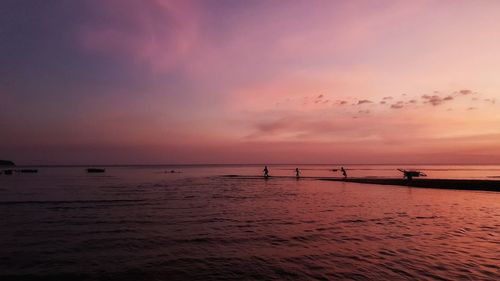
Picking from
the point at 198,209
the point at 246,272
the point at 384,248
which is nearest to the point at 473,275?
the point at 384,248

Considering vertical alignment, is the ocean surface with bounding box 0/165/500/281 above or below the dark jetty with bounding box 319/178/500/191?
below

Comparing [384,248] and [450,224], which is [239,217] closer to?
[384,248]

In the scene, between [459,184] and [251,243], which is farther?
[459,184]

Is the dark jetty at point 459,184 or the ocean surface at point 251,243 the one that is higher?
the dark jetty at point 459,184

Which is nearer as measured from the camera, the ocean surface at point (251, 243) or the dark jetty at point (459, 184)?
the ocean surface at point (251, 243)

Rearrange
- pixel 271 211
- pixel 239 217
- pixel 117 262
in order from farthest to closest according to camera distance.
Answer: pixel 271 211 < pixel 239 217 < pixel 117 262

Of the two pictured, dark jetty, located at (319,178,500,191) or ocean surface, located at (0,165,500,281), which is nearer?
ocean surface, located at (0,165,500,281)

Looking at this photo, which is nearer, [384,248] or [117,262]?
[117,262]

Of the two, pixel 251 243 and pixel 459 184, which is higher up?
pixel 459 184

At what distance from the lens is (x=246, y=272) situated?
13125 mm

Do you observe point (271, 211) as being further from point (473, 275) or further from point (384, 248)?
point (473, 275)

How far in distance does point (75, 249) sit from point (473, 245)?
18.5 meters

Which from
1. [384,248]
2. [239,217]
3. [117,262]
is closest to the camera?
[117,262]

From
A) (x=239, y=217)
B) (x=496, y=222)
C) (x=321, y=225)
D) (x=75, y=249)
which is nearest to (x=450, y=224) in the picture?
(x=496, y=222)
